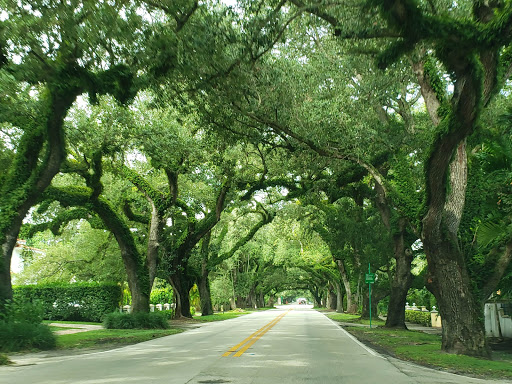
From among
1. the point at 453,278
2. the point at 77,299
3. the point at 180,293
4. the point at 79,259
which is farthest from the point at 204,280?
the point at 453,278

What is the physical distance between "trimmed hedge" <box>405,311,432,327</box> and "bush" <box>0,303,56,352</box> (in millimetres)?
22072

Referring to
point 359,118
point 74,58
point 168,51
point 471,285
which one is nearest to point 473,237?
point 471,285

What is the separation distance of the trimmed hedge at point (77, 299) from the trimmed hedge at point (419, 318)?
62.1 feet

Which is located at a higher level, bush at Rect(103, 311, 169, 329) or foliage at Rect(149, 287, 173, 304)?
foliage at Rect(149, 287, 173, 304)

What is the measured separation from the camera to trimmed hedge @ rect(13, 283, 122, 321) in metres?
26.2

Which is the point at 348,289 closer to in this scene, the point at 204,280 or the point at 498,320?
the point at 204,280

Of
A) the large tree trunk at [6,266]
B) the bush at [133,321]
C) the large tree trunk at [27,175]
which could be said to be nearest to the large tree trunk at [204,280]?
the bush at [133,321]

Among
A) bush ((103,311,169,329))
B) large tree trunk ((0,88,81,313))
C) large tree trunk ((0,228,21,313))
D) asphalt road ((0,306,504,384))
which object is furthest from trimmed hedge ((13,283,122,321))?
asphalt road ((0,306,504,384))

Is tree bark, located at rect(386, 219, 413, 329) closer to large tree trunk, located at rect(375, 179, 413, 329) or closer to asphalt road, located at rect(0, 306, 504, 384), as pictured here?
large tree trunk, located at rect(375, 179, 413, 329)

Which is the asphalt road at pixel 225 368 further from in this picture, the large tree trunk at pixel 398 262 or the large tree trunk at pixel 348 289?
the large tree trunk at pixel 348 289

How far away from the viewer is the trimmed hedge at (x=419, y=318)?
1063 inches

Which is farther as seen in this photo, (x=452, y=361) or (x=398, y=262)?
(x=398, y=262)

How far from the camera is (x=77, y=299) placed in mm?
26266

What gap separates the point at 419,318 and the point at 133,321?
18790 millimetres
